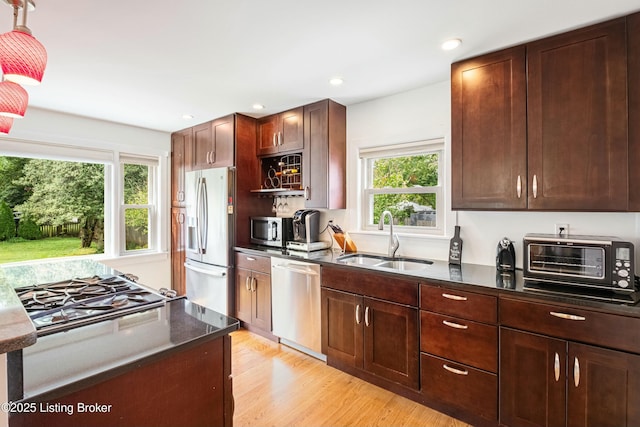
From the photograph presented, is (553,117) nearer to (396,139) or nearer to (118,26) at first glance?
(396,139)

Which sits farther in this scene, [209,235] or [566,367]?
[209,235]

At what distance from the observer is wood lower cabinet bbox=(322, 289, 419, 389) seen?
2.13m

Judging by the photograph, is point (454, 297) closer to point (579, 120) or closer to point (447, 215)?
point (447, 215)

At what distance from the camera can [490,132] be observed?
212cm

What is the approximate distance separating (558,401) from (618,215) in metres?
1.20

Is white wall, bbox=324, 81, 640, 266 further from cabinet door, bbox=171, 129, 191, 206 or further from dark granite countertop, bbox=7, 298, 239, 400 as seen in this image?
cabinet door, bbox=171, 129, 191, 206

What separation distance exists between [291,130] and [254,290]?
5.75 ft

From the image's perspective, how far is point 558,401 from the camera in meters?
1.61

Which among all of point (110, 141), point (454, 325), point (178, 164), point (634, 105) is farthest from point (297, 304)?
point (110, 141)

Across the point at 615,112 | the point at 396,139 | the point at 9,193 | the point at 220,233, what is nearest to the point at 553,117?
the point at 615,112

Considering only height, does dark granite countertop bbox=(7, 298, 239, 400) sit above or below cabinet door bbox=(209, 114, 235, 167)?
below

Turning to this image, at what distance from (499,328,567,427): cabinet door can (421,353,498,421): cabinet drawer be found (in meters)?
0.06

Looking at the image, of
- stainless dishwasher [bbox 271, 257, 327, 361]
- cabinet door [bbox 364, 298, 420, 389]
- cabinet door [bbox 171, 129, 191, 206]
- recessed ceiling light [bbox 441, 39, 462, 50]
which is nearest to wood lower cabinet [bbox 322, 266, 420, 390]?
cabinet door [bbox 364, 298, 420, 389]

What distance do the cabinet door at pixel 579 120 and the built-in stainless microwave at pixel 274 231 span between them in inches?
87.4
